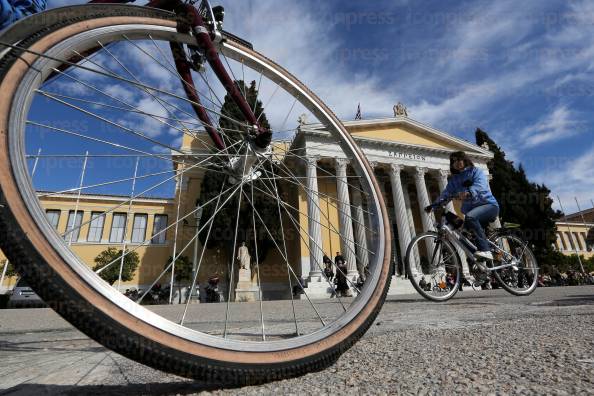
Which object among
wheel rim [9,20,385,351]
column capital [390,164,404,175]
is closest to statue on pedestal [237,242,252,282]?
column capital [390,164,404,175]

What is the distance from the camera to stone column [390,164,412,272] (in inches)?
795

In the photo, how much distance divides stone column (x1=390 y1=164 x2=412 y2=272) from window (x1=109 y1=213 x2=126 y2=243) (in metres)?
19.1

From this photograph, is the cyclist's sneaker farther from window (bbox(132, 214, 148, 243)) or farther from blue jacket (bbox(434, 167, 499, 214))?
window (bbox(132, 214, 148, 243))

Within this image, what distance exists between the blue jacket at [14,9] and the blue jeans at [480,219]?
4.81 m

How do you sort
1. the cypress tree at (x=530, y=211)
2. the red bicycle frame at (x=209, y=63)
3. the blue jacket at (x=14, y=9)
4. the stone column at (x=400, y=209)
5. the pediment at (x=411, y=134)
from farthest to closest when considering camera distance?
1. the cypress tree at (x=530, y=211)
2. the pediment at (x=411, y=134)
3. the stone column at (x=400, y=209)
4. the blue jacket at (x=14, y=9)
5. the red bicycle frame at (x=209, y=63)

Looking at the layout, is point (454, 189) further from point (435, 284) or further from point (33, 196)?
point (33, 196)

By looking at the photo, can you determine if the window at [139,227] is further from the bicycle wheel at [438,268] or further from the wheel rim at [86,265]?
the wheel rim at [86,265]

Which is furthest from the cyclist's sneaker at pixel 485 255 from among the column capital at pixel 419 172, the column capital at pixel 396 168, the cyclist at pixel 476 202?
the column capital at pixel 419 172

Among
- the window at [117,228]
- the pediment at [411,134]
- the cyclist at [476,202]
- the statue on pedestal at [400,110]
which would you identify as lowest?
the cyclist at [476,202]

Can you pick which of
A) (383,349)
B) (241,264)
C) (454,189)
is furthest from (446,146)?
(383,349)

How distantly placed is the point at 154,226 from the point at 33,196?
2498cm

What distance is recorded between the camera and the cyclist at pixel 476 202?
4031mm

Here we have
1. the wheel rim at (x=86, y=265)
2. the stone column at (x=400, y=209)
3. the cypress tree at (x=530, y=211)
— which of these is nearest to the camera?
the wheel rim at (x=86, y=265)

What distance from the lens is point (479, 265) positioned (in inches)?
165
